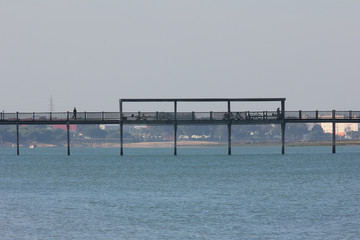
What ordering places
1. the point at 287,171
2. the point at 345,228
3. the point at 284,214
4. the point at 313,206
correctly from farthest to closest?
the point at 287,171 < the point at 313,206 < the point at 284,214 < the point at 345,228

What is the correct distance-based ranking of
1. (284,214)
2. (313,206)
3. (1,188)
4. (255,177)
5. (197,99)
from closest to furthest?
(284,214)
(313,206)
(1,188)
(255,177)
(197,99)

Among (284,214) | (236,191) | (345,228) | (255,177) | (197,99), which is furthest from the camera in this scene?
(197,99)

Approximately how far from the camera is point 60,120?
272 feet

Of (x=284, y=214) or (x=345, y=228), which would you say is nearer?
(x=345, y=228)

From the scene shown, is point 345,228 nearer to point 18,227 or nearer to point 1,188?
point 18,227

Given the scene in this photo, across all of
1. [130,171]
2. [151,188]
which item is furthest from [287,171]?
[151,188]

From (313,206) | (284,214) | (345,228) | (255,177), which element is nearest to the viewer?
(345,228)

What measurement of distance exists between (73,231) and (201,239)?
540 cm

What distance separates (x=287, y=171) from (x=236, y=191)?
20.9 m

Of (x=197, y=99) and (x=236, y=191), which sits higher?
(x=197, y=99)

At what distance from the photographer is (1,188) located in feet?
165

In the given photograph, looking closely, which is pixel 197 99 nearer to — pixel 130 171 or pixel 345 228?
pixel 130 171

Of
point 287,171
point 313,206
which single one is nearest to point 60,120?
point 287,171

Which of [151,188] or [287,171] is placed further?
[287,171]
